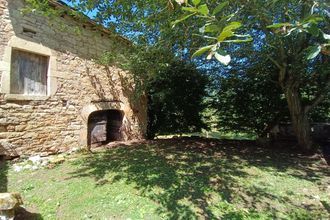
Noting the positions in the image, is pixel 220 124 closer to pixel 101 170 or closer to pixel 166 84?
pixel 166 84

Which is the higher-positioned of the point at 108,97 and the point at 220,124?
the point at 108,97

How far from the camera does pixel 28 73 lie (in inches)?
225

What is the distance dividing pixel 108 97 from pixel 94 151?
1.69 m

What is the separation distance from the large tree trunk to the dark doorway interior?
4984 millimetres

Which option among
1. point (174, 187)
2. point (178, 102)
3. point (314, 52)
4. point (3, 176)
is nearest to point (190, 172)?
point (174, 187)

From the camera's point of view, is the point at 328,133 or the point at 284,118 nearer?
the point at 328,133

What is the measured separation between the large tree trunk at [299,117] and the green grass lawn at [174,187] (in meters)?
1.10

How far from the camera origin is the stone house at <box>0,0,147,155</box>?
209 inches

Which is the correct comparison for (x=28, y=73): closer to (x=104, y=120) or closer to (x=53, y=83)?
(x=53, y=83)

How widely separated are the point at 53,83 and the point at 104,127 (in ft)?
7.30

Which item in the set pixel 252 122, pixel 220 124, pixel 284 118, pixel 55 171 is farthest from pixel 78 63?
pixel 284 118

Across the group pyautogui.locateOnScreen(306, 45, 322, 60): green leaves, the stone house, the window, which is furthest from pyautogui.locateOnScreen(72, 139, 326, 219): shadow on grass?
pyautogui.locateOnScreen(306, 45, 322, 60): green leaves

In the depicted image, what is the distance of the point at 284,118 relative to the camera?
9.24 metres

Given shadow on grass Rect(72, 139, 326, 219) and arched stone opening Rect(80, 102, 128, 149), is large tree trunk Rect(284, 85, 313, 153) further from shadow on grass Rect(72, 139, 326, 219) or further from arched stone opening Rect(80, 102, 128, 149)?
arched stone opening Rect(80, 102, 128, 149)
